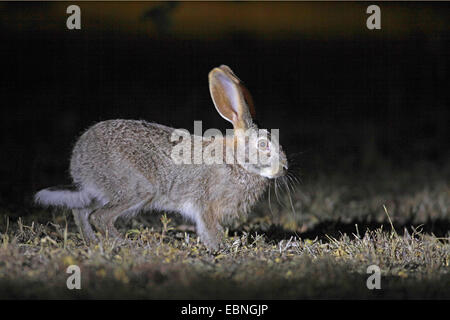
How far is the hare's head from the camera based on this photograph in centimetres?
596

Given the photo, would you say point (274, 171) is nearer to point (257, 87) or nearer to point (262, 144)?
point (262, 144)

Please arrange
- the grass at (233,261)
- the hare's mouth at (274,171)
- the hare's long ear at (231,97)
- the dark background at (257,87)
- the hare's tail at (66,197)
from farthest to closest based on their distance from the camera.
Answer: the dark background at (257,87), the hare's tail at (66,197), the hare's long ear at (231,97), the hare's mouth at (274,171), the grass at (233,261)

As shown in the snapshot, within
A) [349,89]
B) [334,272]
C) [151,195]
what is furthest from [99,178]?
[349,89]

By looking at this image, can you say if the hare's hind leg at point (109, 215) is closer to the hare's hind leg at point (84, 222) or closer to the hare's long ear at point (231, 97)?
the hare's hind leg at point (84, 222)

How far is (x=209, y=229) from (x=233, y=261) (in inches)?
34.0

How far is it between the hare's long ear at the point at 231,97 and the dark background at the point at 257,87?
287cm

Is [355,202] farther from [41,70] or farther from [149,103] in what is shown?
[41,70]

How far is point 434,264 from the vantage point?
210 inches

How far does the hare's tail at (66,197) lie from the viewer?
627 cm

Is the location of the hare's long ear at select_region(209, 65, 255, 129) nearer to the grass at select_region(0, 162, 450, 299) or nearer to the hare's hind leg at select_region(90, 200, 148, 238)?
the grass at select_region(0, 162, 450, 299)

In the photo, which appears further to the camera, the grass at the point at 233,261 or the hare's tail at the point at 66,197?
the hare's tail at the point at 66,197

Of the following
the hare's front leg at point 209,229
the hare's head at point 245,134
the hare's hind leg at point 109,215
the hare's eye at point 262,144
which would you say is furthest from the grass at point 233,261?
the hare's eye at point 262,144

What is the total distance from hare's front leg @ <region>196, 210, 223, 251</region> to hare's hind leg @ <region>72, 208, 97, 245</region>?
2.93 ft

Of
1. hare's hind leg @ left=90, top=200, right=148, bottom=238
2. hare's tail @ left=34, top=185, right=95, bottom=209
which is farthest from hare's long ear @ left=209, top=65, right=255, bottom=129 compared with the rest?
hare's tail @ left=34, top=185, right=95, bottom=209
